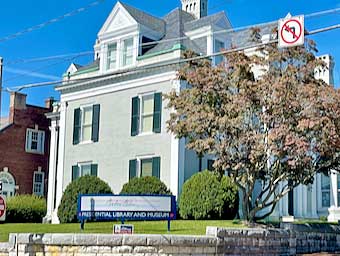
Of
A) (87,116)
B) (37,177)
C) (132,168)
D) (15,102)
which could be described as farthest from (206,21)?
(37,177)

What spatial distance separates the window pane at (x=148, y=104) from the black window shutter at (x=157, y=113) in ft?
1.39

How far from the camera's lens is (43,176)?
136 feet

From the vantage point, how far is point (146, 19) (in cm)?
3216

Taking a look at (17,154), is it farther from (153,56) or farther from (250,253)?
(250,253)

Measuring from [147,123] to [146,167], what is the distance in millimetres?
2174

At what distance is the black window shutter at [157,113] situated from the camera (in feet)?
94.0

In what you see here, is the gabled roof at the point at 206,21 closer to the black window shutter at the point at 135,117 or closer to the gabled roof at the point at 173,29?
the gabled roof at the point at 173,29

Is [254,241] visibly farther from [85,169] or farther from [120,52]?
[120,52]

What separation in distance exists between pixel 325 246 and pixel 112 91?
14153mm

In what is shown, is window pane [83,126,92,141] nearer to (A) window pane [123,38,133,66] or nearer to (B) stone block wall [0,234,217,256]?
(A) window pane [123,38,133,66]

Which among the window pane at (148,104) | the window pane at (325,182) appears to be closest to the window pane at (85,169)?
the window pane at (148,104)

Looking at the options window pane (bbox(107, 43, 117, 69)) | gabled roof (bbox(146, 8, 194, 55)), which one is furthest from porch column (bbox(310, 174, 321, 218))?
window pane (bbox(107, 43, 117, 69))

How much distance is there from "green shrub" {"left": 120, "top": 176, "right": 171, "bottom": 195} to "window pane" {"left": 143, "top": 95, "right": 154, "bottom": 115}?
3677mm

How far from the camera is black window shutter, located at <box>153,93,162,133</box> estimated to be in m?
28.7
